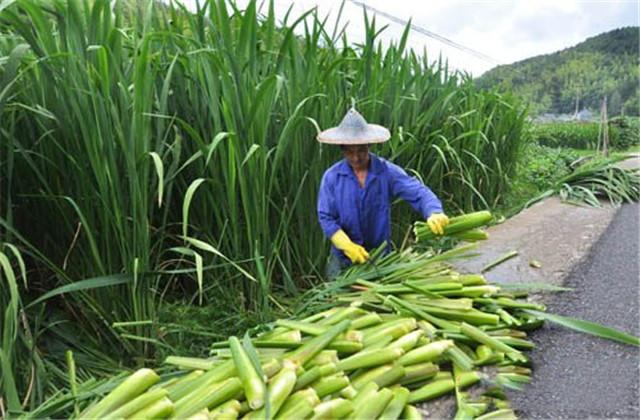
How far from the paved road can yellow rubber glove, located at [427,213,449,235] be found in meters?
0.49

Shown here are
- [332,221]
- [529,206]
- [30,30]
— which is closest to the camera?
[30,30]

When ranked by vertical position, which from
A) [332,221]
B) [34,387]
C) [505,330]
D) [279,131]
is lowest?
[34,387]

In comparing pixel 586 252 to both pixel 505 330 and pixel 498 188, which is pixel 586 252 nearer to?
pixel 505 330

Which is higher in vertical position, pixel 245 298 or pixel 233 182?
pixel 233 182

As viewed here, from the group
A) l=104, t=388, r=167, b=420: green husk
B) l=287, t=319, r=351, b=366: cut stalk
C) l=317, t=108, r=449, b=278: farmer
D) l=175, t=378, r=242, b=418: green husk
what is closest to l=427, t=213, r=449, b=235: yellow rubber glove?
l=317, t=108, r=449, b=278: farmer

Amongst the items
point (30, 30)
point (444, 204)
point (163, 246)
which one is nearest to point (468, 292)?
point (163, 246)

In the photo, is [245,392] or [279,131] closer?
[245,392]

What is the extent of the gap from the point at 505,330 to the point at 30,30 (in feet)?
5.31

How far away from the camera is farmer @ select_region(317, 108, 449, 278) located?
2164mm

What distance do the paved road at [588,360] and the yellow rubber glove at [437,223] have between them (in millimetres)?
493

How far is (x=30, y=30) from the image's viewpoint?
1.55 metres

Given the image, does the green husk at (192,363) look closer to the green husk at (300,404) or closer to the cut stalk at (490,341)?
the green husk at (300,404)

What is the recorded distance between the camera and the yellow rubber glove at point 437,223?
2133 millimetres

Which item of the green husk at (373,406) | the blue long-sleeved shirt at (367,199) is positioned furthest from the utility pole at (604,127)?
the green husk at (373,406)
